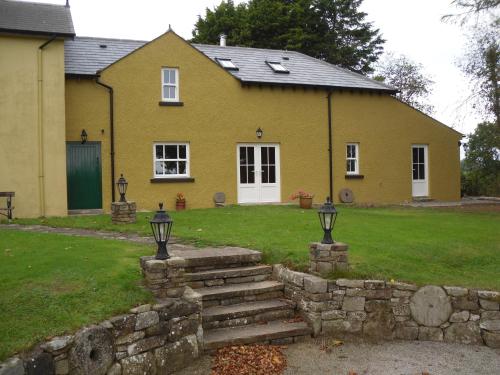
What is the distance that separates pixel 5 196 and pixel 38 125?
2.30 m

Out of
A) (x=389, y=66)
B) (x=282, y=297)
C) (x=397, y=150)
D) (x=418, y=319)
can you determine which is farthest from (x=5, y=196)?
(x=389, y=66)

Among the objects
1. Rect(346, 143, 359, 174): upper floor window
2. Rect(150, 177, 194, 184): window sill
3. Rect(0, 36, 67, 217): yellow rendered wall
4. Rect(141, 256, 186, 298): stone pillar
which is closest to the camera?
Rect(141, 256, 186, 298): stone pillar

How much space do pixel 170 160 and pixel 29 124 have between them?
4.73 m

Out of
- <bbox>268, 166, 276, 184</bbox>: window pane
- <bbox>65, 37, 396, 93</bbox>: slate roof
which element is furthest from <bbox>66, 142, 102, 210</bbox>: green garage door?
<bbox>268, 166, 276, 184</bbox>: window pane

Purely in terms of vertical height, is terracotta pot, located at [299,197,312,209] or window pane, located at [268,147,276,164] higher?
window pane, located at [268,147,276,164]

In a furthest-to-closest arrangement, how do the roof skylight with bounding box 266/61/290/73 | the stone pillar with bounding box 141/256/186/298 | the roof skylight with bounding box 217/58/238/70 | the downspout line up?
the roof skylight with bounding box 266/61/290/73 → the roof skylight with bounding box 217/58/238/70 → the downspout → the stone pillar with bounding box 141/256/186/298

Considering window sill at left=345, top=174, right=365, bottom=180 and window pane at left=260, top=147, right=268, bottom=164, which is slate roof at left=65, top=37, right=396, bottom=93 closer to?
window pane at left=260, top=147, right=268, bottom=164

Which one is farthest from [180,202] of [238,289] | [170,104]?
[238,289]

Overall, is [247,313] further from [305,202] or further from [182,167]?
[182,167]

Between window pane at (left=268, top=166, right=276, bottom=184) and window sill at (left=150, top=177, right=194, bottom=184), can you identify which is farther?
window pane at (left=268, top=166, right=276, bottom=184)

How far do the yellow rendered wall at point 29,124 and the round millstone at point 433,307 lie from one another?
11498mm

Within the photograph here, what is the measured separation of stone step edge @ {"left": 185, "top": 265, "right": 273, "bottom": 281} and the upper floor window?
13.0 m

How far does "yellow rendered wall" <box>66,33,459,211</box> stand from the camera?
55.0 ft

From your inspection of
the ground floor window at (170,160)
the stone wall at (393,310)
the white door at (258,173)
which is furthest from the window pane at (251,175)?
the stone wall at (393,310)
